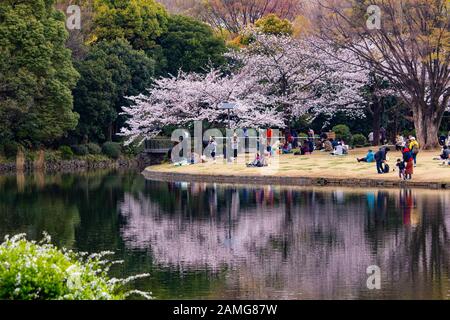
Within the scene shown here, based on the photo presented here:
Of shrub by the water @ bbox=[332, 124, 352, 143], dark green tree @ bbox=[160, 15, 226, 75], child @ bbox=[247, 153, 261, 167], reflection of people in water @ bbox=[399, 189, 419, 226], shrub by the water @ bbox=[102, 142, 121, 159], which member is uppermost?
dark green tree @ bbox=[160, 15, 226, 75]

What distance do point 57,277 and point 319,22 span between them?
141 ft

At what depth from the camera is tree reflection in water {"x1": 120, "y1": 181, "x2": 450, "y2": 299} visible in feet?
57.2

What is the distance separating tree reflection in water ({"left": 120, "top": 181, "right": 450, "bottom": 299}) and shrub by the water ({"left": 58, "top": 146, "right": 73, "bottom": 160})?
85.6 ft

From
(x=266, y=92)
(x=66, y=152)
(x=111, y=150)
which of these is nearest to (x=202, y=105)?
(x=266, y=92)

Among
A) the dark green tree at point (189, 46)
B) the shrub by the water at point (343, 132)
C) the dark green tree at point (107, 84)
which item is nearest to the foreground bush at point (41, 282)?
the shrub by the water at point (343, 132)

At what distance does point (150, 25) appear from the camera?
69.8 metres

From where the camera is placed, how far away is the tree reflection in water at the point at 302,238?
17438mm

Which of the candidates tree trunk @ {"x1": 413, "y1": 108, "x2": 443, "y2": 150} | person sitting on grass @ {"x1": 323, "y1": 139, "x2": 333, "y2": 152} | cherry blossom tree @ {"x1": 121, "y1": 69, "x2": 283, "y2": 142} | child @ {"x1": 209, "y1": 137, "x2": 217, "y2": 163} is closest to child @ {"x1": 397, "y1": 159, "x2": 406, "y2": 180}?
tree trunk @ {"x1": 413, "y1": 108, "x2": 443, "y2": 150}

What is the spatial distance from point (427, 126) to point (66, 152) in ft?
79.0

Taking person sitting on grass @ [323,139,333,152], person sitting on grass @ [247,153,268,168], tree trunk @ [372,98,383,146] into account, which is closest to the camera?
person sitting on grass @ [247,153,268,168]

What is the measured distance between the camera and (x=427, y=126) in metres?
52.2

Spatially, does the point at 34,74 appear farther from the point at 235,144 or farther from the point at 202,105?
the point at 235,144

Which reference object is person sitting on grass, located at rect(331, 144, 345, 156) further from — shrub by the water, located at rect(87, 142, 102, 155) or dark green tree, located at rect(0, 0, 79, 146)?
shrub by the water, located at rect(87, 142, 102, 155)

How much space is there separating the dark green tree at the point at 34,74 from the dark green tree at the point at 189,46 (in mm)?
11406
